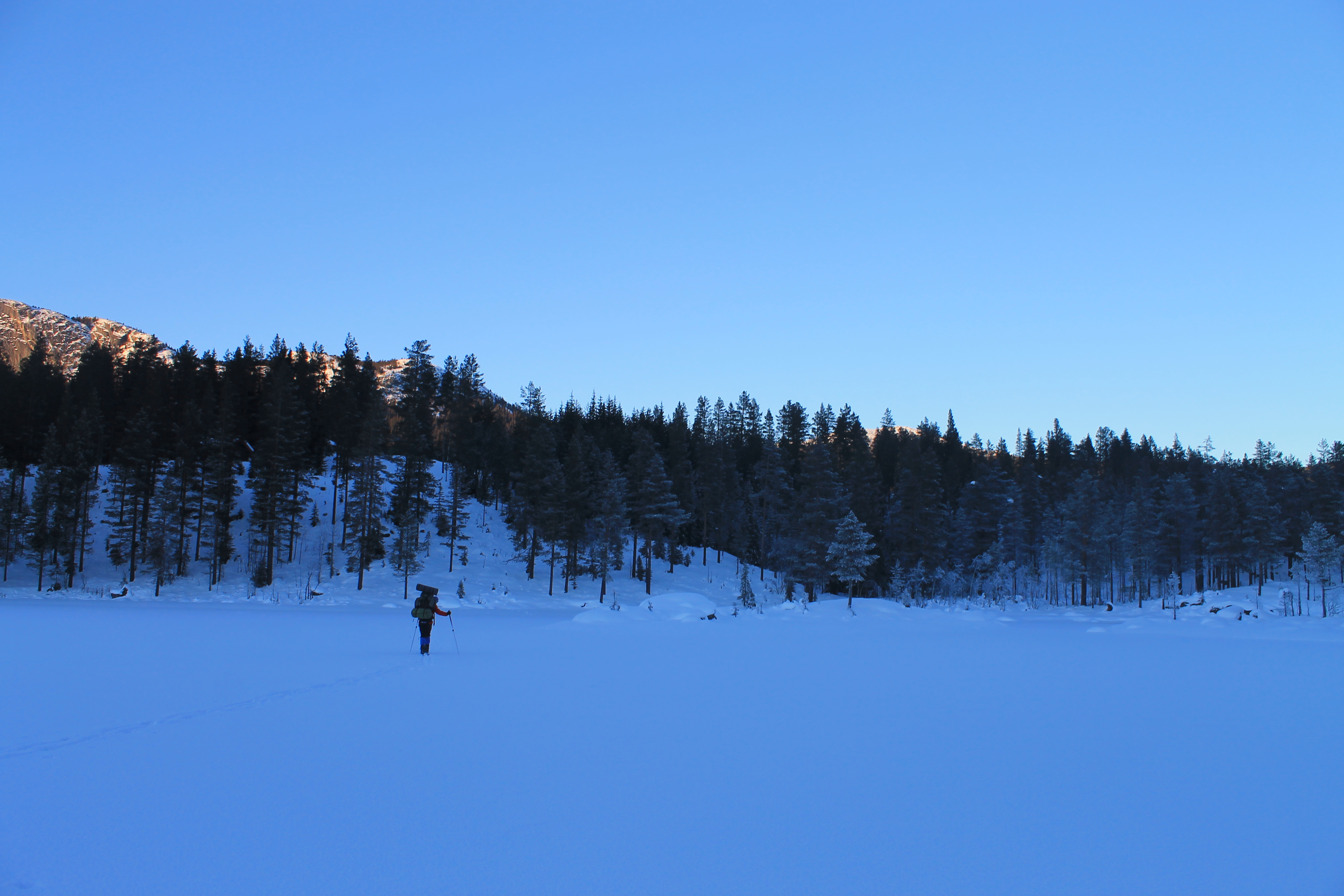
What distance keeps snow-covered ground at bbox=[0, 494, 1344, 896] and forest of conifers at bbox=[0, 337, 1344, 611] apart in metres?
33.4

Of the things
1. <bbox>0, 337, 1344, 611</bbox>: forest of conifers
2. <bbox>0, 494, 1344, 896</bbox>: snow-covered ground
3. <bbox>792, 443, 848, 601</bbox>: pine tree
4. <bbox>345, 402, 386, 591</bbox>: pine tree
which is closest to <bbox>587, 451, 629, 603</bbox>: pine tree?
<bbox>0, 337, 1344, 611</bbox>: forest of conifers

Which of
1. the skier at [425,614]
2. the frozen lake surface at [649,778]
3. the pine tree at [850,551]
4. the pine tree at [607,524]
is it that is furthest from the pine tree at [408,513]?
the frozen lake surface at [649,778]

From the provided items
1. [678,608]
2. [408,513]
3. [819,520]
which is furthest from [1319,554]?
[408,513]

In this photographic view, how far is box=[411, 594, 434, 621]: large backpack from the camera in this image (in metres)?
15.5

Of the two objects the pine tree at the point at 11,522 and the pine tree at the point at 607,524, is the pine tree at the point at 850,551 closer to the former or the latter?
the pine tree at the point at 607,524

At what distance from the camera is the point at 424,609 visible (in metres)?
15.6

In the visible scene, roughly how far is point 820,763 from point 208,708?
25.1 feet

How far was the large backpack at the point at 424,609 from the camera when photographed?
1551 cm

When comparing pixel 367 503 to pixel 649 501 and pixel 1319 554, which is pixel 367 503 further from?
pixel 1319 554

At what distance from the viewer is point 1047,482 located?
288 feet

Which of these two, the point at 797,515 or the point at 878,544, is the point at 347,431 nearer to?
the point at 797,515

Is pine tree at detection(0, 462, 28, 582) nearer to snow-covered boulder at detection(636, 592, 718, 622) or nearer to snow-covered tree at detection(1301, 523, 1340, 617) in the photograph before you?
snow-covered boulder at detection(636, 592, 718, 622)

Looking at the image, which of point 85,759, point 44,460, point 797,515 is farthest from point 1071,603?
point 44,460

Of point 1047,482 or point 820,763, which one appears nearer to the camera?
point 820,763
